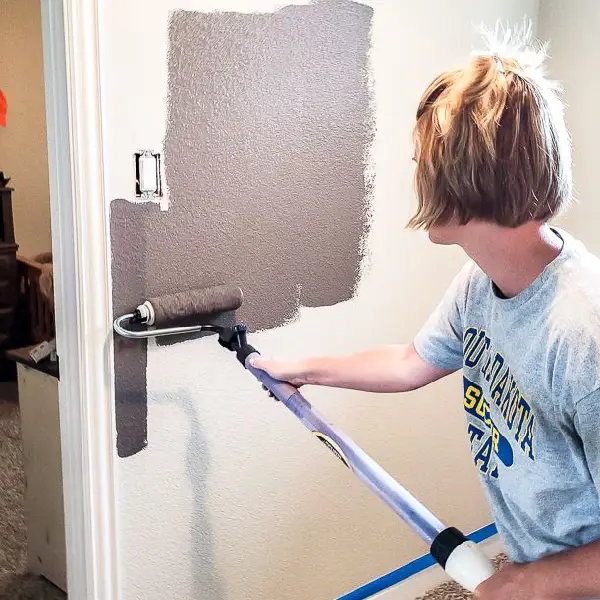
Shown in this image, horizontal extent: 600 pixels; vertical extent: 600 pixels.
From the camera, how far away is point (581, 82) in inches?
91.7

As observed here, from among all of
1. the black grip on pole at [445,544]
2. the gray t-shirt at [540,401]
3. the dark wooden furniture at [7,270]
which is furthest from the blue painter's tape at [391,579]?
the dark wooden furniture at [7,270]

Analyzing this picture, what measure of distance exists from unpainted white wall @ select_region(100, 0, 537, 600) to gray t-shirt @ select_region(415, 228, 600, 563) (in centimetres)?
68

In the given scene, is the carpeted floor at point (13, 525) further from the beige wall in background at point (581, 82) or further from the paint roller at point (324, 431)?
the beige wall in background at point (581, 82)

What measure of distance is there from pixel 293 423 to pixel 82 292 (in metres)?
0.66

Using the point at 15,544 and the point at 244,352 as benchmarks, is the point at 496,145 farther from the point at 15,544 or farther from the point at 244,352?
the point at 15,544

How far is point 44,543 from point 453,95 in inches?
70.5

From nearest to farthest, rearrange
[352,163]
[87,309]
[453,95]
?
[453,95] → [87,309] → [352,163]

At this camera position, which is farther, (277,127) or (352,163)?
(352,163)

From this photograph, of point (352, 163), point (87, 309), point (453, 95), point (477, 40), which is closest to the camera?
point (453, 95)

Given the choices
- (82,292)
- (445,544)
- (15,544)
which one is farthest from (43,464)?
(445,544)

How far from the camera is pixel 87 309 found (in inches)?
57.9

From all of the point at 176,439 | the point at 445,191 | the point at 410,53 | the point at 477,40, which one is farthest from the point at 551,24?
the point at 176,439

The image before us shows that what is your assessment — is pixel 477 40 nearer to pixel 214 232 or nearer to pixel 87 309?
pixel 214 232

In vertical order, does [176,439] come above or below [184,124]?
below
